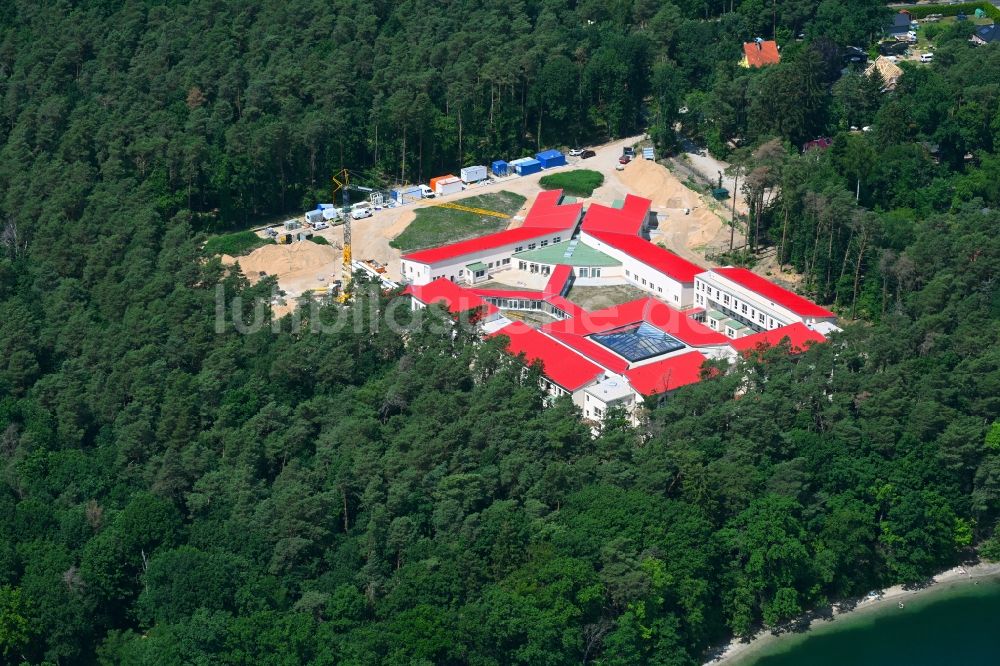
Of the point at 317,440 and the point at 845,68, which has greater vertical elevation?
the point at 845,68

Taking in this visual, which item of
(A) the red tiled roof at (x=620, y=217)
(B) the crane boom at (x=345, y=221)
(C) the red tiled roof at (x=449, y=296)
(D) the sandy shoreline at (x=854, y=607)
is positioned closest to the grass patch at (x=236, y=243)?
(B) the crane boom at (x=345, y=221)

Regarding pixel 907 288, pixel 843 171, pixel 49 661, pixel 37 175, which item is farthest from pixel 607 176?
pixel 49 661

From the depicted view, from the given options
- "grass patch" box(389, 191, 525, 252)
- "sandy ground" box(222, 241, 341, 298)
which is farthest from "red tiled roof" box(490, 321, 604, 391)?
"grass patch" box(389, 191, 525, 252)

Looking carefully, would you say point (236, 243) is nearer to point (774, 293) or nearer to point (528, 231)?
point (528, 231)

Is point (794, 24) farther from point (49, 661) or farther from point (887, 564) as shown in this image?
point (49, 661)

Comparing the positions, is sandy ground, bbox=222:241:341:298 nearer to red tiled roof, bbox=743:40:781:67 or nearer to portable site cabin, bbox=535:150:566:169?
portable site cabin, bbox=535:150:566:169

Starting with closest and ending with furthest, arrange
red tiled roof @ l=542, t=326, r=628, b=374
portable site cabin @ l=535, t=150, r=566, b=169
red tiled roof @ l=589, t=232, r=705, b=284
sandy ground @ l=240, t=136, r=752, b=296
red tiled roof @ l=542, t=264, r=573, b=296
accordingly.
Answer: red tiled roof @ l=542, t=326, r=628, b=374 → red tiled roof @ l=589, t=232, r=705, b=284 → red tiled roof @ l=542, t=264, r=573, b=296 → sandy ground @ l=240, t=136, r=752, b=296 → portable site cabin @ l=535, t=150, r=566, b=169
